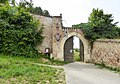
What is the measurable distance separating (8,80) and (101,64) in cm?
1009

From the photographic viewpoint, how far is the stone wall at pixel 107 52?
61.2ft

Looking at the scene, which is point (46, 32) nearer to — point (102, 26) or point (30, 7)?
point (102, 26)

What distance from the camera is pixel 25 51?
24.0 metres

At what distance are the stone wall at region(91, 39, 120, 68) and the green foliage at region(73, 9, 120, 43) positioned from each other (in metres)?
0.99

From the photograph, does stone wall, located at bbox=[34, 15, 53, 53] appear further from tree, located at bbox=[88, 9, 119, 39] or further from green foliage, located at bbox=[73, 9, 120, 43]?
tree, located at bbox=[88, 9, 119, 39]

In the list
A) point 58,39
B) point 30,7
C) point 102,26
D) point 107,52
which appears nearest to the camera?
point 107,52

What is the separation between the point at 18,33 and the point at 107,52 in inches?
319

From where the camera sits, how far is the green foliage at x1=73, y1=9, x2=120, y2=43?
23.7 metres

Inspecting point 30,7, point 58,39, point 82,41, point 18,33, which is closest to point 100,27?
point 82,41

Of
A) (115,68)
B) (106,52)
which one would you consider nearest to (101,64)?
(106,52)

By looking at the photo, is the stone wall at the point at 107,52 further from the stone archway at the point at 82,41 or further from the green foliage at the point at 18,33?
the green foliage at the point at 18,33

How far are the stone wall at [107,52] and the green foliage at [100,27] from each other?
0.99 meters

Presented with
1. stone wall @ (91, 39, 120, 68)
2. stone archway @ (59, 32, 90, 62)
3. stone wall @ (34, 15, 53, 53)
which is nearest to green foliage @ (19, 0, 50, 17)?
stone wall @ (34, 15, 53, 53)

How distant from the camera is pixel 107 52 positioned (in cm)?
2045
